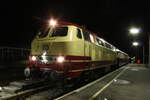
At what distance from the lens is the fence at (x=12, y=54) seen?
16.9 metres

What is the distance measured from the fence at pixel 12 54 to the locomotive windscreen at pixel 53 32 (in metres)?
Result: 8.58

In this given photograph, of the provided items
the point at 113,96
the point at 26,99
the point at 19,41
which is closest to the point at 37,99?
the point at 26,99

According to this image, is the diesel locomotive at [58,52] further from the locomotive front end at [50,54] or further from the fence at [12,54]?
the fence at [12,54]

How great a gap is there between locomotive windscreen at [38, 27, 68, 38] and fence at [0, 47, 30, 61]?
8581mm

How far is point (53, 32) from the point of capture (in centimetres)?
930

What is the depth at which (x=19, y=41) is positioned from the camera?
36281 mm

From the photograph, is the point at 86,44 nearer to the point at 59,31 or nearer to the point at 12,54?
the point at 59,31

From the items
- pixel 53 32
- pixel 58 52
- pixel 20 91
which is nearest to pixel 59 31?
pixel 53 32

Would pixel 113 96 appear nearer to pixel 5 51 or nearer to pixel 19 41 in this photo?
pixel 5 51

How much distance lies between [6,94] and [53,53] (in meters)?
2.67

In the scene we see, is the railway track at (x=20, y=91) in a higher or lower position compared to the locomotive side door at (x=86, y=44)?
lower

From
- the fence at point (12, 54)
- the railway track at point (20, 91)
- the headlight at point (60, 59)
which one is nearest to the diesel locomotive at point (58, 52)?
the headlight at point (60, 59)

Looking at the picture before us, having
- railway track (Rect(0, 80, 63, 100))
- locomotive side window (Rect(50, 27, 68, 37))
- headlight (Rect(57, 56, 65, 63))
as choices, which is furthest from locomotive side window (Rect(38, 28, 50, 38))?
railway track (Rect(0, 80, 63, 100))

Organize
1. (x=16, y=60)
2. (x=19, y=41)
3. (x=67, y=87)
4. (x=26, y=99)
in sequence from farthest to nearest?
(x=19, y=41) < (x=16, y=60) < (x=67, y=87) < (x=26, y=99)
